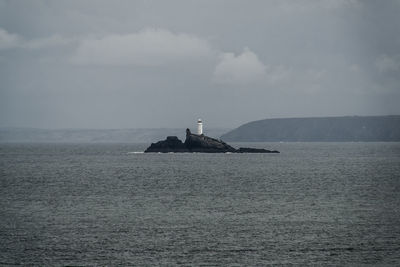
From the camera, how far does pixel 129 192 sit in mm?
75562

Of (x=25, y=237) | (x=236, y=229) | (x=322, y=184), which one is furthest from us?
(x=322, y=184)

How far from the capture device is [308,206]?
6094 centimetres

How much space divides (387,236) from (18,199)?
38962mm

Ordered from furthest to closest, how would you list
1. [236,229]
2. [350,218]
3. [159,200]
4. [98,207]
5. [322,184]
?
1. [322,184]
2. [159,200]
3. [98,207]
4. [350,218]
5. [236,229]

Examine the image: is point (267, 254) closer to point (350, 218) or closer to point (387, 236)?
point (387, 236)

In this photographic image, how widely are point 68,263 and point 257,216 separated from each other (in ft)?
71.3

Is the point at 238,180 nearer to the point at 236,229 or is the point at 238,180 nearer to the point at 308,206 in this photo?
the point at 308,206

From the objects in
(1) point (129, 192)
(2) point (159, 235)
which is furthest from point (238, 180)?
(2) point (159, 235)

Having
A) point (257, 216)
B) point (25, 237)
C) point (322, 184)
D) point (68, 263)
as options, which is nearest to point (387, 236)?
point (257, 216)

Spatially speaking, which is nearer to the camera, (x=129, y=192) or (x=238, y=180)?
(x=129, y=192)

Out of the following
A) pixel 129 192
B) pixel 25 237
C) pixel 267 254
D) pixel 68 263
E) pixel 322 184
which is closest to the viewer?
pixel 68 263

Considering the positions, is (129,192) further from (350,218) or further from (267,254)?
(267,254)

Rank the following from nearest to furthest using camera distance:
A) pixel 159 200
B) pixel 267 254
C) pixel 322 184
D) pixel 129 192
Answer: pixel 267 254 < pixel 159 200 < pixel 129 192 < pixel 322 184

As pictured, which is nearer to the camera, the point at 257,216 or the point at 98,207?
the point at 257,216
